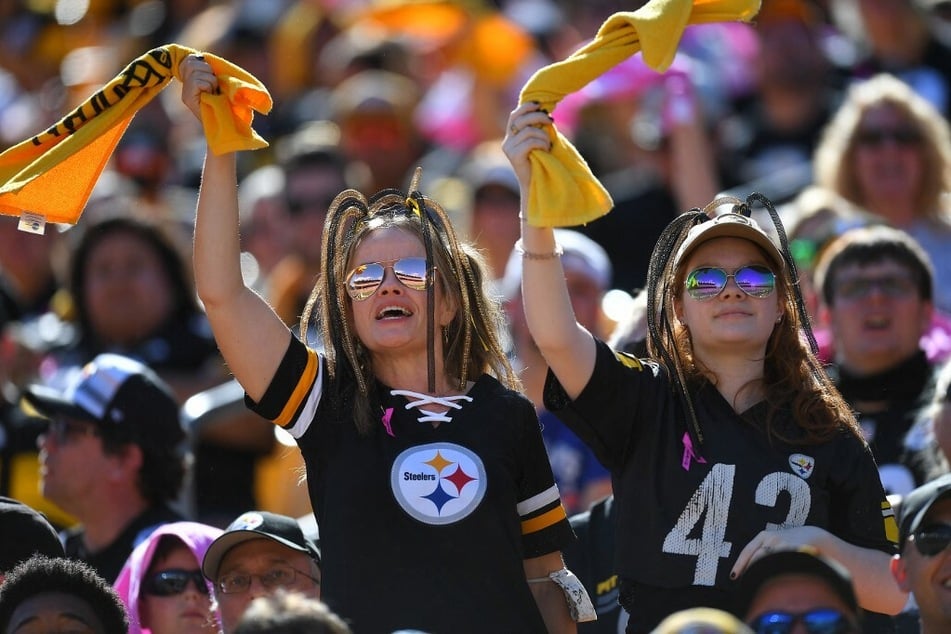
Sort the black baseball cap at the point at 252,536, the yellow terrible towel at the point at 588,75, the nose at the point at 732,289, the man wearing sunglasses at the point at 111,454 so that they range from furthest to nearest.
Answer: the man wearing sunglasses at the point at 111,454 → the black baseball cap at the point at 252,536 → the nose at the point at 732,289 → the yellow terrible towel at the point at 588,75

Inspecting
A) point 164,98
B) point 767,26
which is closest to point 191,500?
point 767,26

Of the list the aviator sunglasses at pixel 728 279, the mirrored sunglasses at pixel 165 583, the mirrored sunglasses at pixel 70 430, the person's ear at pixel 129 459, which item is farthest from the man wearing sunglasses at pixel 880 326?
the mirrored sunglasses at pixel 70 430

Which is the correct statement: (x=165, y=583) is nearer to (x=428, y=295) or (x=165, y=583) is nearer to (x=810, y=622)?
(x=428, y=295)

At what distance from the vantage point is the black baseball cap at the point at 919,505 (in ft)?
14.3

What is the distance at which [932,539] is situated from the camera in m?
4.30

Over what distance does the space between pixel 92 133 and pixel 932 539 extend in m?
2.38

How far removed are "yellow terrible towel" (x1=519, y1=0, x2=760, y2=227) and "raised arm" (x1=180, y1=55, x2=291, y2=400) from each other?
27.8 inches

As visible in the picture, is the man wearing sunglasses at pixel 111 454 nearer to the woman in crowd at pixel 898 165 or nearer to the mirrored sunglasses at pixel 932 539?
the mirrored sunglasses at pixel 932 539

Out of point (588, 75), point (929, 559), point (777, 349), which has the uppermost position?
point (588, 75)

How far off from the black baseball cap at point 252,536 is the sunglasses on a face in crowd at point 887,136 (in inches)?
138

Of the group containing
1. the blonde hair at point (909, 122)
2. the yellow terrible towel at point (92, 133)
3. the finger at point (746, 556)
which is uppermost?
the yellow terrible towel at point (92, 133)

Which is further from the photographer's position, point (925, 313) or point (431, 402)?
point (925, 313)

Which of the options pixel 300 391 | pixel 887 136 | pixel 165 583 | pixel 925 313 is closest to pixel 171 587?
pixel 165 583

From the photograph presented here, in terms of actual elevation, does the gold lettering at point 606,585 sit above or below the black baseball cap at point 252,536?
below
